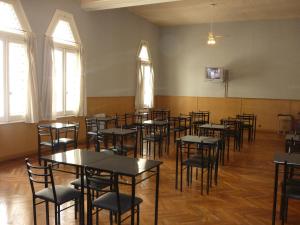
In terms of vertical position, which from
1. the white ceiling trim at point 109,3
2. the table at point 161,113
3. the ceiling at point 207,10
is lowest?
the table at point 161,113

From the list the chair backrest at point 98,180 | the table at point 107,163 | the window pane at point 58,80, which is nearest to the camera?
the chair backrest at point 98,180

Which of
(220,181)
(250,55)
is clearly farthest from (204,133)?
(250,55)

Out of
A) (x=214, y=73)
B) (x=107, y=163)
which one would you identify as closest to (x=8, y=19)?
(x=107, y=163)

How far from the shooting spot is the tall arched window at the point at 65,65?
6.78 metres

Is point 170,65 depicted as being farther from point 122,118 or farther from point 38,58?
point 38,58

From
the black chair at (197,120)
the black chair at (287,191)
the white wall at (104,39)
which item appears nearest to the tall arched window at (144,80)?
the white wall at (104,39)

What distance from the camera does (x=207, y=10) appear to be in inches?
354

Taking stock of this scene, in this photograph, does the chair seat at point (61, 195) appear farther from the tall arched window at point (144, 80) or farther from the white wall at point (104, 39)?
the tall arched window at point (144, 80)

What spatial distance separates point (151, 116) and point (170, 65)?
8.99ft

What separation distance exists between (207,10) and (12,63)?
5.80 metres

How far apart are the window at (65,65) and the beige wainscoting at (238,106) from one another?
4950mm

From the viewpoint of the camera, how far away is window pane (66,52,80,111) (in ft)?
24.3

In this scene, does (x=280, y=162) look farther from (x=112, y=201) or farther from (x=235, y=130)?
(x=235, y=130)

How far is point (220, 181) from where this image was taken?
190 inches
